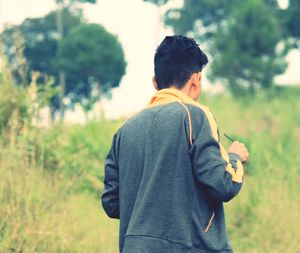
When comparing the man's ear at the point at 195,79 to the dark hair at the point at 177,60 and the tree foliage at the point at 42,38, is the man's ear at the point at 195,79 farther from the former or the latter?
the tree foliage at the point at 42,38

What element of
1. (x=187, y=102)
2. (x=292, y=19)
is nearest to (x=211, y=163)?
(x=187, y=102)

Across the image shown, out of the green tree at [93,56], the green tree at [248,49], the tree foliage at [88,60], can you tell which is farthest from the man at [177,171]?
the green tree at [93,56]

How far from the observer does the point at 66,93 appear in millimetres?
39562

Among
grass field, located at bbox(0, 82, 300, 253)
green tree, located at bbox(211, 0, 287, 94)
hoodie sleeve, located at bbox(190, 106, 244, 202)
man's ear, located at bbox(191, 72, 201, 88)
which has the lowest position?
grass field, located at bbox(0, 82, 300, 253)

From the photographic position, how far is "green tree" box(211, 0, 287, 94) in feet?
78.3

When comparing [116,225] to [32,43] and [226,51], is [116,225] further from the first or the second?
[32,43]

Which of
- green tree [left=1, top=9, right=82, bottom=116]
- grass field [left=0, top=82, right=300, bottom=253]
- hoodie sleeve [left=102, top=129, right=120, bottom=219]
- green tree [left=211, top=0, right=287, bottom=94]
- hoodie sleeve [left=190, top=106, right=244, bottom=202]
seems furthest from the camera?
green tree [left=1, top=9, right=82, bottom=116]

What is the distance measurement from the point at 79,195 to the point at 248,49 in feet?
54.8

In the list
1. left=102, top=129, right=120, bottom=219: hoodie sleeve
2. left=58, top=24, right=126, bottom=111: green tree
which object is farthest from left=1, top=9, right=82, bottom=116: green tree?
left=102, top=129, right=120, bottom=219: hoodie sleeve

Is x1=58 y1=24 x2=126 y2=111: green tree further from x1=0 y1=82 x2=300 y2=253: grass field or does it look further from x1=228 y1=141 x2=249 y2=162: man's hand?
x1=228 y1=141 x2=249 y2=162: man's hand

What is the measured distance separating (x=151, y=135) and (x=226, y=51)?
74.0 feet

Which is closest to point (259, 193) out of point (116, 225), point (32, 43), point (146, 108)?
point (116, 225)

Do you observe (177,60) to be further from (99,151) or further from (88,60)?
(88,60)

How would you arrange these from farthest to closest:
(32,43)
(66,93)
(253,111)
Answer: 1. (32,43)
2. (66,93)
3. (253,111)
